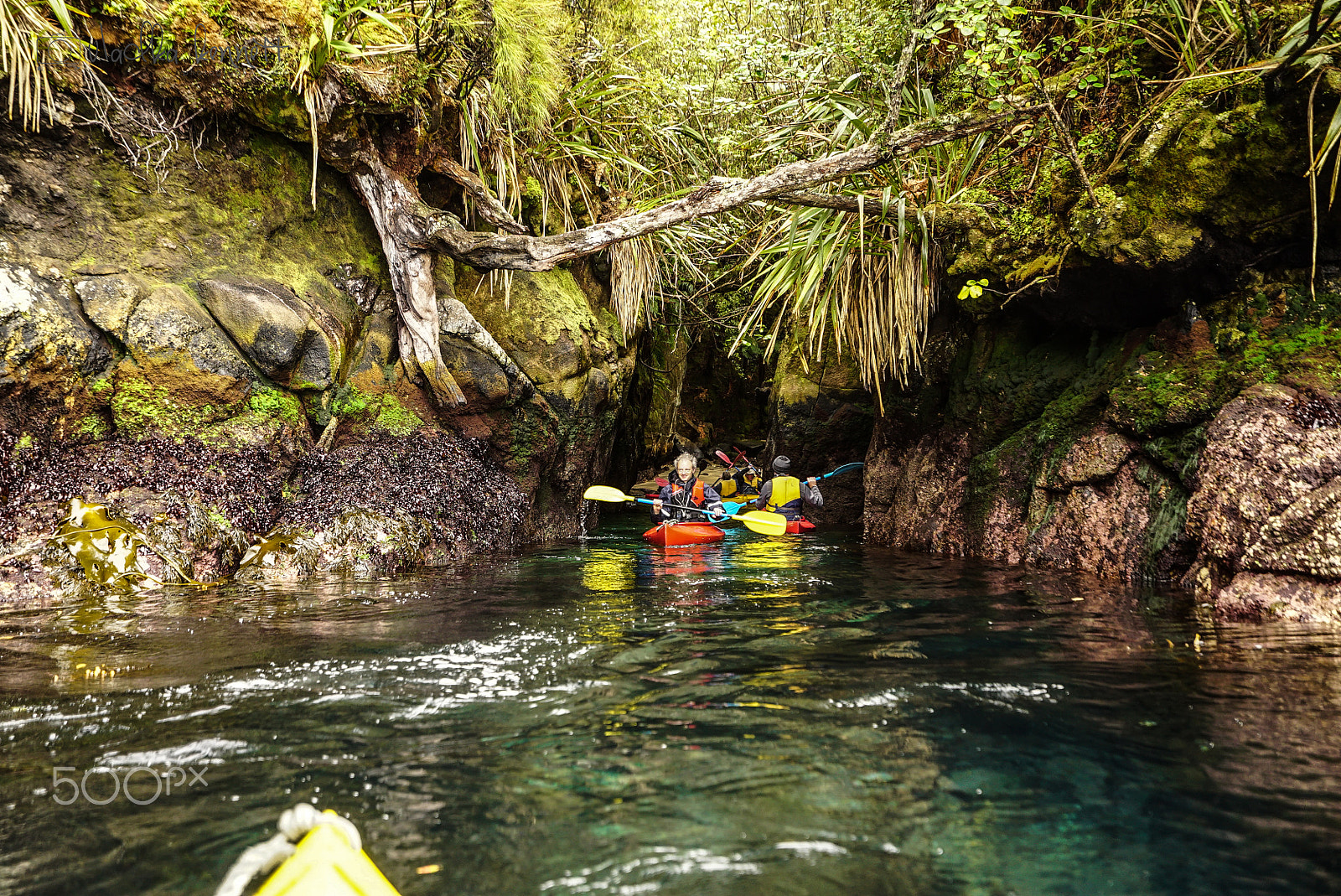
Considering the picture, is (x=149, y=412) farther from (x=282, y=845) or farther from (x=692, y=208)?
(x=282, y=845)

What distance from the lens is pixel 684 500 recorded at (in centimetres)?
902

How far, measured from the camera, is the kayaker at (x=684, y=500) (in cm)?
892

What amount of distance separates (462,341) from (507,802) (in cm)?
612

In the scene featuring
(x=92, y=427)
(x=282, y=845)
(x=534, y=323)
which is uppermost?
(x=534, y=323)

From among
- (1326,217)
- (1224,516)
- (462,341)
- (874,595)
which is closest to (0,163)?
(462,341)

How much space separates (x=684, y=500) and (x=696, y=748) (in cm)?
668

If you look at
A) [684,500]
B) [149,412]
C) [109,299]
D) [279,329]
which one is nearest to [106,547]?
[149,412]

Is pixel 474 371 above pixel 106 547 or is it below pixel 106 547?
above

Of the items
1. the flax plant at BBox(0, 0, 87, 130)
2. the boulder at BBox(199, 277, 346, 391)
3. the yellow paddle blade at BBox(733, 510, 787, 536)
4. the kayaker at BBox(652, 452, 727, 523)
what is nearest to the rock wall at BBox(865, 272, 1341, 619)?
the yellow paddle blade at BBox(733, 510, 787, 536)

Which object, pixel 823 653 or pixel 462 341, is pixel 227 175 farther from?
pixel 823 653

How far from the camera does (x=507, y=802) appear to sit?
2.03 m

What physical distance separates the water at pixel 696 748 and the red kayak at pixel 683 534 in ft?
13.0

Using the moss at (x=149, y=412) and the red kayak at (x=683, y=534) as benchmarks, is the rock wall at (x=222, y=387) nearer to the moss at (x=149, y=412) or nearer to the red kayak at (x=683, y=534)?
the moss at (x=149, y=412)

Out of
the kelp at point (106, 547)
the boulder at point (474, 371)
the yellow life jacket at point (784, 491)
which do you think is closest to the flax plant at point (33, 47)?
the kelp at point (106, 547)
